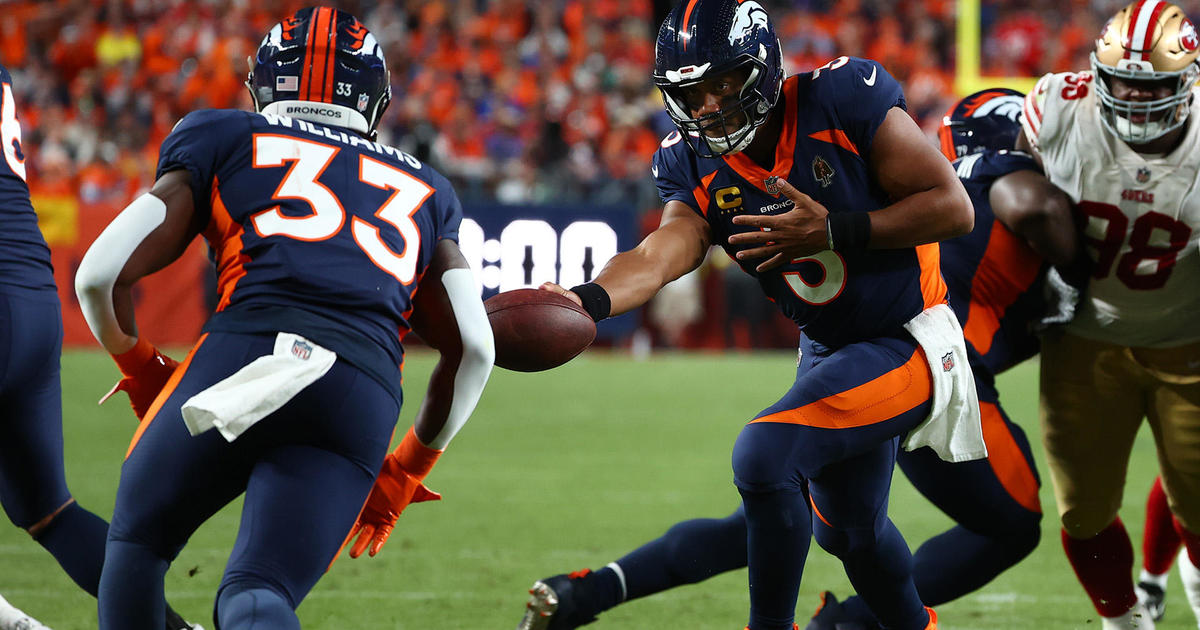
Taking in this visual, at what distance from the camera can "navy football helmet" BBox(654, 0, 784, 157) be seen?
282 centimetres

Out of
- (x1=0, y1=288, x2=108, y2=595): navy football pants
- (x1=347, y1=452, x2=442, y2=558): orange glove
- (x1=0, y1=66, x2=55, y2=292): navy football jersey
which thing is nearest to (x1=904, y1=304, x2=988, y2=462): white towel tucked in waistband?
(x1=347, y1=452, x2=442, y2=558): orange glove

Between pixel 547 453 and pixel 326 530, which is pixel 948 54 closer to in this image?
pixel 547 453

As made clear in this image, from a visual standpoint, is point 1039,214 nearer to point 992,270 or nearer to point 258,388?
point 992,270

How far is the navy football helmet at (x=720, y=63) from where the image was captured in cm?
282

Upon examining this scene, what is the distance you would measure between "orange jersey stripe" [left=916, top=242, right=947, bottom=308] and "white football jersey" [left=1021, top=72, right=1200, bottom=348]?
66 cm

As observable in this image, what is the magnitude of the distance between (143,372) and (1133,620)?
274 cm

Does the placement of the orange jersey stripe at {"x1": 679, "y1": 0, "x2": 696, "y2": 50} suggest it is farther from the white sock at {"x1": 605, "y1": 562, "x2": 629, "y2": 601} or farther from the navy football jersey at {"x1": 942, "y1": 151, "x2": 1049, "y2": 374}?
the white sock at {"x1": 605, "y1": 562, "x2": 629, "y2": 601}

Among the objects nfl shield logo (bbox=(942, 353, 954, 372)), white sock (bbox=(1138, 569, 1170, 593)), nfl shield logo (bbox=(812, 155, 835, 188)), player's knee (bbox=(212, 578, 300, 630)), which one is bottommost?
white sock (bbox=(1138, 569, 1170, 593))

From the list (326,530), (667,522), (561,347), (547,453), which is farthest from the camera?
(547,453)

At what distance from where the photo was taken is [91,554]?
314cm

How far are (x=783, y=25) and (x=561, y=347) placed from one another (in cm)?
1406

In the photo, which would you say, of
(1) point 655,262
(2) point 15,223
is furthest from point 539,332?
(2) point 15,223

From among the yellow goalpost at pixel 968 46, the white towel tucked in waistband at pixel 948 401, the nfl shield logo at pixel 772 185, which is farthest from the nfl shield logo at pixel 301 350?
the yellow goalpost at pixel 968 46

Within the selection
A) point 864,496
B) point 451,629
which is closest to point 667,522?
point 451,629
